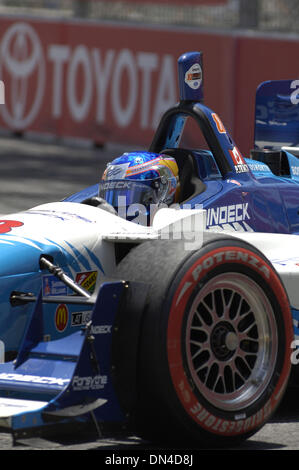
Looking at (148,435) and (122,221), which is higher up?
(122,221)

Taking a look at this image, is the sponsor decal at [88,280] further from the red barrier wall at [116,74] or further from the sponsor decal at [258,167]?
the red barrier wall at [116,74]

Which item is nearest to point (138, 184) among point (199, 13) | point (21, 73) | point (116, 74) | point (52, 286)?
point (52, 286)

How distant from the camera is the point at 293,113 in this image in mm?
7672

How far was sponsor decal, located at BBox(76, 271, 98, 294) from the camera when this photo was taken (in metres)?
5.23

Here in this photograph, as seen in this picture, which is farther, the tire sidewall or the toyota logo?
the toyota logo

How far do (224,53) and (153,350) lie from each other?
11.0 m

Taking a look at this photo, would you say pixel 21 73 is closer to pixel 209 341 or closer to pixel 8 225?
pixel 8 225

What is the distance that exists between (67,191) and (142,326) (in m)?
8.33

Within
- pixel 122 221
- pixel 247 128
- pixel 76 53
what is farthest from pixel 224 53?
pixel 122 221

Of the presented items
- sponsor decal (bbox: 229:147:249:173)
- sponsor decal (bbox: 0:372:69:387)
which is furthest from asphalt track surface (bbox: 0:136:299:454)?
sponsor decal (bbox: 229:147:249:173)

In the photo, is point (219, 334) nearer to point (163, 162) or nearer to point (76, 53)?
point (163, 162)

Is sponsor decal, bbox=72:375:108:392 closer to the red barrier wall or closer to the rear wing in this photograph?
the rear wing

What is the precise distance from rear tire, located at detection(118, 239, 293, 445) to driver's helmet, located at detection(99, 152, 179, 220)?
1.18 m

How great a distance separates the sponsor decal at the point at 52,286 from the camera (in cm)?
507
